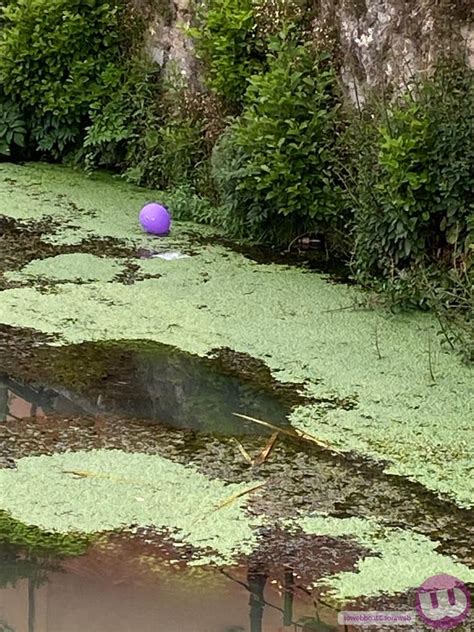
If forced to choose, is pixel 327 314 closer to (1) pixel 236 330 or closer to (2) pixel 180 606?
(1) pixel 236 330

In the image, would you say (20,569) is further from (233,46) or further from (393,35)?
(233,46)

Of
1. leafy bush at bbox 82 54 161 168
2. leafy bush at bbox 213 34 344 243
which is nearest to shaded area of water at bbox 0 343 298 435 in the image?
leafy bush at bbox 213 34 344 243

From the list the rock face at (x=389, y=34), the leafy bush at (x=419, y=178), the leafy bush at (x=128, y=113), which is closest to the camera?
the leafy bush at (x=419, y=178)

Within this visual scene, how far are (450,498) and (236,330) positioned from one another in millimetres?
1454

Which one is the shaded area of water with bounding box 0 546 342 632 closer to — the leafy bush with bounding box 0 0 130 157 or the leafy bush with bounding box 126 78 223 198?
the leafy bush with bounding box 126 78 223 198

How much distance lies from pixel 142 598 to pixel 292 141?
294 cm

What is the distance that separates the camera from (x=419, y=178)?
15.9 ft

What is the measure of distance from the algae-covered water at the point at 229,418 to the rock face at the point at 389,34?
0.92 m

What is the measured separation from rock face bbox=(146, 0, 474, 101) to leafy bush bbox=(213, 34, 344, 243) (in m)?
0.13

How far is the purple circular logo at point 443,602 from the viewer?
9.57ft

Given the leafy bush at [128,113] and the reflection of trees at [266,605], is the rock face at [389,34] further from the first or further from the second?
A: the reflection of trees at [266,605]

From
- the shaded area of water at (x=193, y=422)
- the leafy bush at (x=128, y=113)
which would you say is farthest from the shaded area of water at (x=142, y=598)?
the leafy bush at (x=128, y=113)

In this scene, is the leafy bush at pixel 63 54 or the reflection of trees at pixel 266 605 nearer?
the reflection of trees at pixel 266 605

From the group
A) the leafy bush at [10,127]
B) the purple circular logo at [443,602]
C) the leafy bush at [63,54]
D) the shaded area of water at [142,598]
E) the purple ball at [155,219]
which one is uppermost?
the leafy bush at [63,54]
